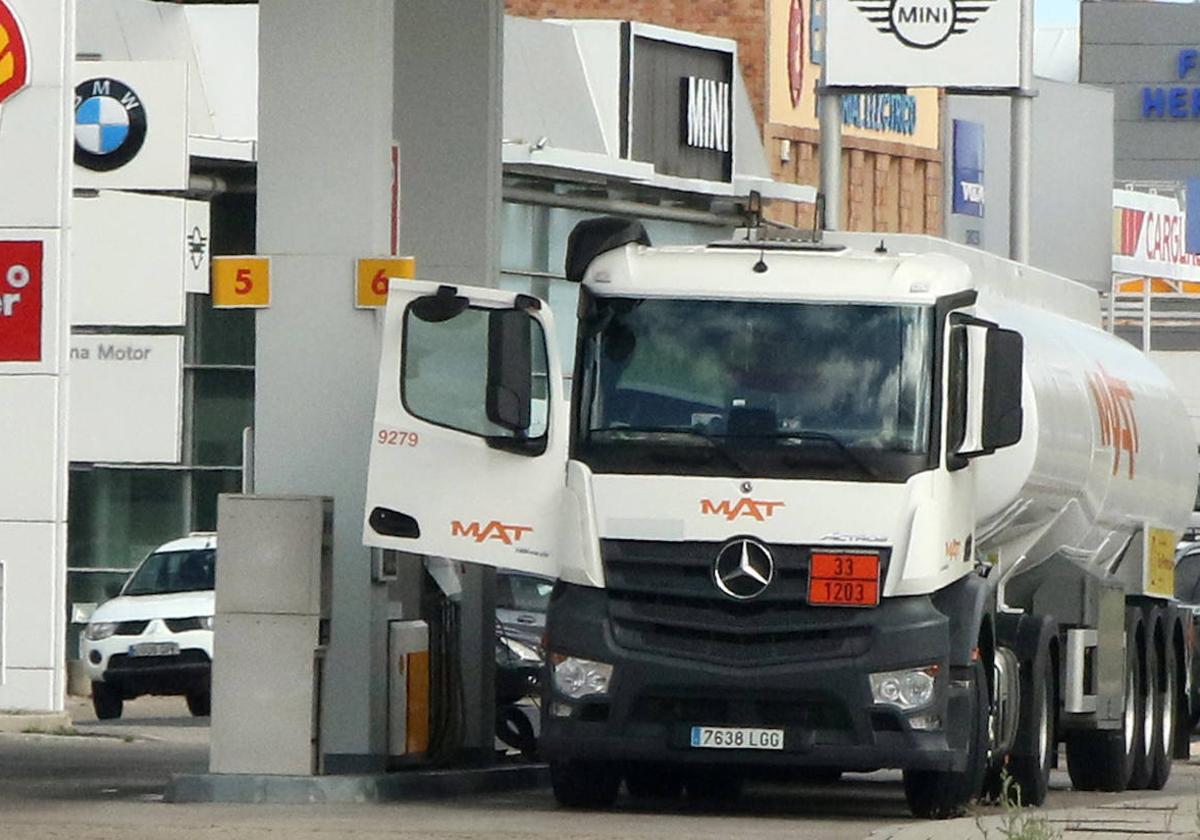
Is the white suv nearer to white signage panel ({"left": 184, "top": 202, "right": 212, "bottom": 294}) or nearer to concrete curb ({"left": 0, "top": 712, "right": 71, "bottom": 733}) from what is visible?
white signage panel ({"left": 184, "top": 202, "right": 212, "bottom": 294})

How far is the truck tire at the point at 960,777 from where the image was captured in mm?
18469

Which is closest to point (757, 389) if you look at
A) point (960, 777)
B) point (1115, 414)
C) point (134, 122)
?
point (960, 777)

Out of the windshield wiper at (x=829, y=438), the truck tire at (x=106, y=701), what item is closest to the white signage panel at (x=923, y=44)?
the truck tire at (x=106, y=701)

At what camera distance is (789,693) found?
58.7ft

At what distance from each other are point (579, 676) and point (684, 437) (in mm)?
1314

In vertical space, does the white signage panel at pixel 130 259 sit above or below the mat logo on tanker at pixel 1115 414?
above

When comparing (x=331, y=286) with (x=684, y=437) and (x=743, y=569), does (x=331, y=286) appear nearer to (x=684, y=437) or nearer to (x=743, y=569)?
(x=684, y=437)

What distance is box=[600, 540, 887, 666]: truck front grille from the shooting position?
1791 centimetres

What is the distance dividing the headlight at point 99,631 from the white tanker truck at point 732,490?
48.4 ft

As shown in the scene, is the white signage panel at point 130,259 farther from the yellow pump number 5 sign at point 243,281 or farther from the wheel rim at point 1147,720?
the yellow pump number 5 sign at point 243,281

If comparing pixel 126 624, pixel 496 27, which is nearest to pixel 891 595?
pixel 496 27

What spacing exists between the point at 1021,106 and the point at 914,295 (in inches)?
858

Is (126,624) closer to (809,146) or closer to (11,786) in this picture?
(11,786)

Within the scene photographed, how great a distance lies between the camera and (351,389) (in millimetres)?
19312
